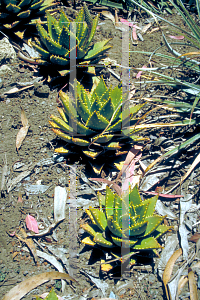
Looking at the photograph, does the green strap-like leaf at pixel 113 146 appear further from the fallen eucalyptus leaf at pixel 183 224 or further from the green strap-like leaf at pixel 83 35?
the green strap-like leaf at pixel 83 35

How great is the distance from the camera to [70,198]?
206 cm

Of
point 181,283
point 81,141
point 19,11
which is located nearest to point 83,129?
point 81,141

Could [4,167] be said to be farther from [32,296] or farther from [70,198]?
[32,296]

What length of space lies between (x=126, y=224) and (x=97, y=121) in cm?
86

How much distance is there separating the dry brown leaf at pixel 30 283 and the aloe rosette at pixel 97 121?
939mm

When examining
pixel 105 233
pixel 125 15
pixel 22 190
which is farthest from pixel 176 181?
pixel 125 15

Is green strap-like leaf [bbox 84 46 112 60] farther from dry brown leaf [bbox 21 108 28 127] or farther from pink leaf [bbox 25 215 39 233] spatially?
pink leaf [bbox 25 215 39 233]

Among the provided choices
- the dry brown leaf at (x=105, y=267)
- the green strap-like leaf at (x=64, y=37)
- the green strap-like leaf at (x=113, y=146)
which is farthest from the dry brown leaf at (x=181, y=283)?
the green strap-like leaf at (x=64, y=37)

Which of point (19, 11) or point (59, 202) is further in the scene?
point (19, 11)

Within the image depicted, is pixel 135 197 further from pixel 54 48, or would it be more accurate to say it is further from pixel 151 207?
pixel 54 48

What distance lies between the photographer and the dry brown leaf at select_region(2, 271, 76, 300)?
5.39 ft

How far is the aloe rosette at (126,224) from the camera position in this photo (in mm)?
1567

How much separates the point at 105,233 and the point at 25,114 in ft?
4.85

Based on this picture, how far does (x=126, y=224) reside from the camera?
1560mm
